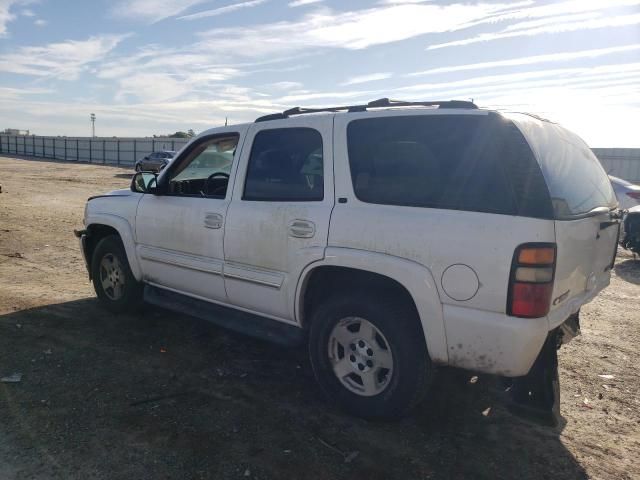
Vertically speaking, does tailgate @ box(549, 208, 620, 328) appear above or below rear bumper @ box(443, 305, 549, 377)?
above

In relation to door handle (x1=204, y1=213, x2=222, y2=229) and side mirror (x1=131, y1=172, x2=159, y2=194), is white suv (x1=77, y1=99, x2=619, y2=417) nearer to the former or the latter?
door handle (x1=204, y1=213, x2=222, y2=229)

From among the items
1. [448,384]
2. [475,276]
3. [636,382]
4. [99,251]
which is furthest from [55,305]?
[636,382]

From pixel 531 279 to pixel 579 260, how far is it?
0.53m

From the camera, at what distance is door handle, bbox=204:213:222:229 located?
4.15m

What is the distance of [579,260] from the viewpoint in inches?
120

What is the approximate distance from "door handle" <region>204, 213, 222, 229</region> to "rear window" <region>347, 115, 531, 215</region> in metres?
1.27

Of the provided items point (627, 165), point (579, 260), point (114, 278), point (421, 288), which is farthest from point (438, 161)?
point (627, 165)

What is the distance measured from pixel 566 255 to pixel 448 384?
5.10ft

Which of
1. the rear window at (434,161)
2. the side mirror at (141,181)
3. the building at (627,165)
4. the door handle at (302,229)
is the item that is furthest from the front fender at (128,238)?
the building at (627,165)

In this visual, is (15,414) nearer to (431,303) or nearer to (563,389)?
(431,303)

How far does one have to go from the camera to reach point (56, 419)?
3355mm

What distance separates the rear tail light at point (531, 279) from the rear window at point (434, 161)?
0.82 feet

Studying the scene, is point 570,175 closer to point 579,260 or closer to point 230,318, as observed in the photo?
point 579,260

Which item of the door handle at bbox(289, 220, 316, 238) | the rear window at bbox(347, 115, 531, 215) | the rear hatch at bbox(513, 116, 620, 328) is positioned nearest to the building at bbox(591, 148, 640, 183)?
the rear hatch at bbox(513, 116, 620, 328)
